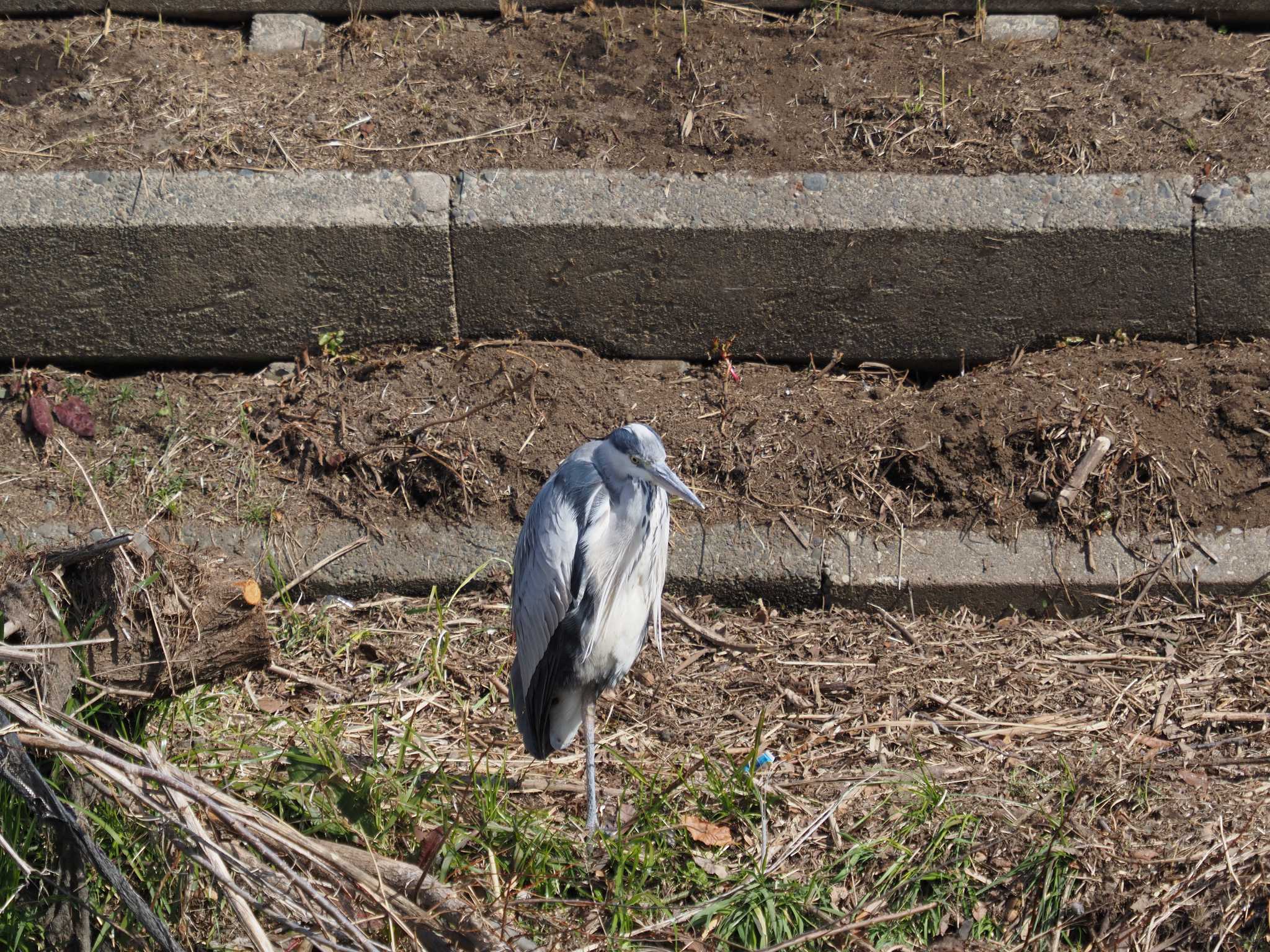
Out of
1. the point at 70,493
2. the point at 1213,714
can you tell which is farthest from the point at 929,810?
the point at 70,493

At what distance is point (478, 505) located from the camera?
13.4ft

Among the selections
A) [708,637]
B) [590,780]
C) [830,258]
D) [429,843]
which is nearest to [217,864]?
[429,843]

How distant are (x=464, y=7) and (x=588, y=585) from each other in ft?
9.61

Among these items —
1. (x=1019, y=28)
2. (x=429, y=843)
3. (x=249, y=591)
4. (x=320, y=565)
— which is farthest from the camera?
(x=1019, y=28)

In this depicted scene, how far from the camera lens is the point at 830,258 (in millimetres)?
4129

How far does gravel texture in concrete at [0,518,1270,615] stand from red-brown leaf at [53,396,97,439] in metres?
0.39

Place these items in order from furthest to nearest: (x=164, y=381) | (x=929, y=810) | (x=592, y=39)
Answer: (x=592, y=39) < (x=164, y=381) < (x=929, y=810)

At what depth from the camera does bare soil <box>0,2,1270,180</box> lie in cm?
440

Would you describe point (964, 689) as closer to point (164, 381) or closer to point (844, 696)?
point (844, 696)

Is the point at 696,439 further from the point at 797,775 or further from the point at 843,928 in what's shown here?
the point at 843,928

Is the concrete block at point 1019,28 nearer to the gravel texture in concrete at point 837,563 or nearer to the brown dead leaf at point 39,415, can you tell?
the gravel texture in concrete at point 837,563

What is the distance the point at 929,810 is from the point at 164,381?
305 cm

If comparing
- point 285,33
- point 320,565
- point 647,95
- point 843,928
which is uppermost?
point 285,33

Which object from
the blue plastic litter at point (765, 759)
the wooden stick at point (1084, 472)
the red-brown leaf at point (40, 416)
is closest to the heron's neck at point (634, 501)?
the blue plastic litter at point (765, 759)
